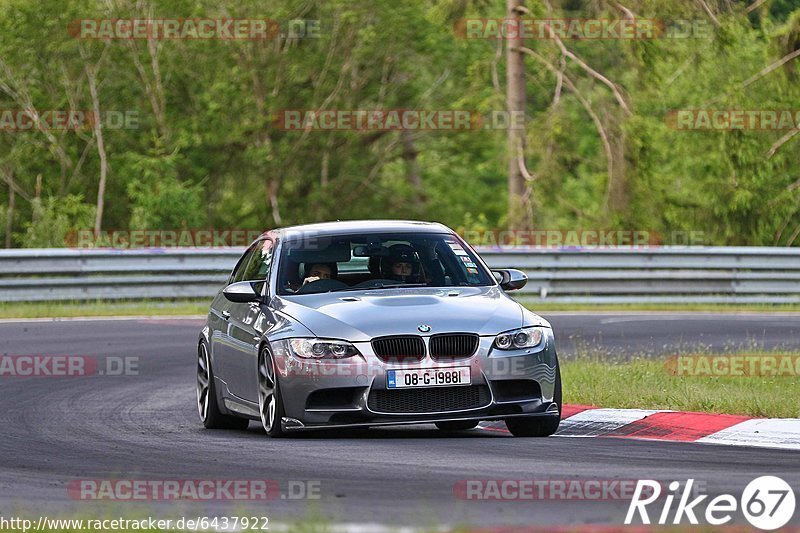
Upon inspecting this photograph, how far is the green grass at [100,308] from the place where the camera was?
23.5 metres

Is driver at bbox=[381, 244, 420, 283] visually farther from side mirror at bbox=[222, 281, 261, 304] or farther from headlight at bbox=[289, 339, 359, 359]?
headlight at bbox=[289, 339, 359, 359]

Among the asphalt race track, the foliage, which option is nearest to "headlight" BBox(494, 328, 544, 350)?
the asphalt race track

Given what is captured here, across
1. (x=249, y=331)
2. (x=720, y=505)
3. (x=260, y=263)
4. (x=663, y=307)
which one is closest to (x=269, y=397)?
(x=249, y=331)

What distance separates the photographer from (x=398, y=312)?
34.4ft

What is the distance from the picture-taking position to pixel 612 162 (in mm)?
36875

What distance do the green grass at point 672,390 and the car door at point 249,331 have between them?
105 inches

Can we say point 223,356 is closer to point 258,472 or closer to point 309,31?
point 258,472

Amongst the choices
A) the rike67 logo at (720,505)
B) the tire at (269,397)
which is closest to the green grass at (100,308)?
the tire at (269,397)

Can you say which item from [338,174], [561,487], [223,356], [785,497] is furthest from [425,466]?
[338,174]

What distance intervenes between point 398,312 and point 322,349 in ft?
1.83

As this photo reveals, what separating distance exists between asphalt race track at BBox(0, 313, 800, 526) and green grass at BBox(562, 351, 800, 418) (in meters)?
1.57

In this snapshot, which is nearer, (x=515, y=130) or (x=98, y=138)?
(x=515, y=130)

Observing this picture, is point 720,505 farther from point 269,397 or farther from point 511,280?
point 511,280

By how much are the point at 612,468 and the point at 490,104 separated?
30.2 m
